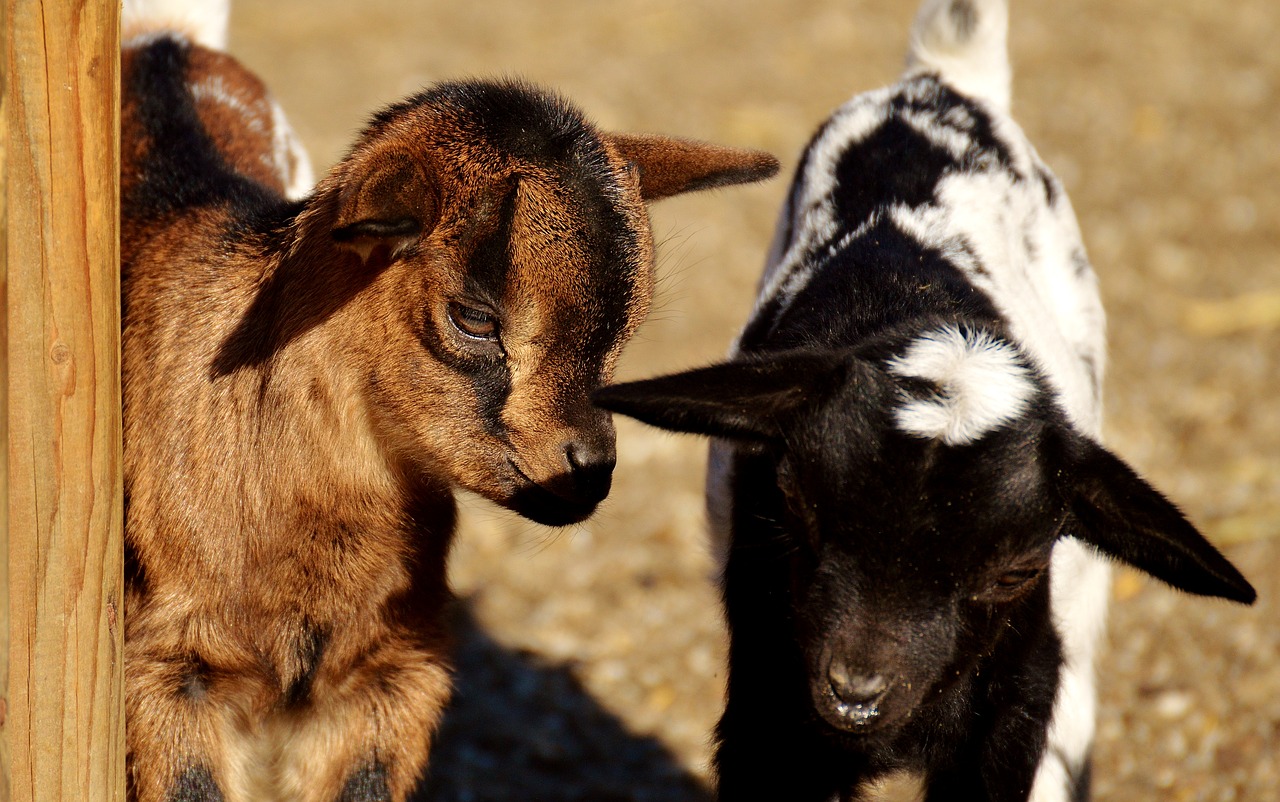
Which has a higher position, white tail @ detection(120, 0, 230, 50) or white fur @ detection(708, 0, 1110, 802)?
white tail @ detection(120, 0, 230, 50)

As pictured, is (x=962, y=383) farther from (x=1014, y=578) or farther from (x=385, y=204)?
(x=385, y=204)

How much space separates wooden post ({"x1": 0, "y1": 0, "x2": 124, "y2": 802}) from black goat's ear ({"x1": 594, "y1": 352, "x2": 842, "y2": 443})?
44.5 inches

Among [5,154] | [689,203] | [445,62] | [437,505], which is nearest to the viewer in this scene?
[5,154]

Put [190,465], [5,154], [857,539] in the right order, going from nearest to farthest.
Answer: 1. [5,154]
2. [857,539]
3. [190,465]

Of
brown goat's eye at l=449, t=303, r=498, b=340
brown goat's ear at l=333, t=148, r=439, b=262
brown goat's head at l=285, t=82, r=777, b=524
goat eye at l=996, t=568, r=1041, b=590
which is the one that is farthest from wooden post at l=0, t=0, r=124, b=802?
goat eye at l=996, t=568, r=1041, b=590

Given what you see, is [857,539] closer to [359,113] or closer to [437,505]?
[437,505]

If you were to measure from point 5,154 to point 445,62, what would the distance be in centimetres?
831

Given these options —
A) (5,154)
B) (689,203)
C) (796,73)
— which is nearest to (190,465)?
(5,154)

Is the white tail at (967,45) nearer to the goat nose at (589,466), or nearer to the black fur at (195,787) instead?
the goat nose at (589,466)

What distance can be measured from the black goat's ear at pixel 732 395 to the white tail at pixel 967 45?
2331 mm

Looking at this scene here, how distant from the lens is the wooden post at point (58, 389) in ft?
9.39

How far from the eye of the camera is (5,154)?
9.20ft

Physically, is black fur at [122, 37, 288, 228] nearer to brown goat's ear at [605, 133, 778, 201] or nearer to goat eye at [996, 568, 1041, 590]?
brown goat's ear at [605, 133, 778, 201]

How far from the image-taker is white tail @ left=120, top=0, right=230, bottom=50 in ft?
18.4
